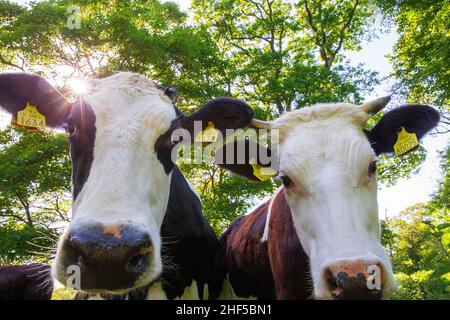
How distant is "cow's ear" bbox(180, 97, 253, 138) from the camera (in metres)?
3.63

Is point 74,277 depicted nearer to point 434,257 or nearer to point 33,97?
point 33,97

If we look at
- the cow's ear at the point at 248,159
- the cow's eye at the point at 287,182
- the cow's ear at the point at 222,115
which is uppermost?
the cow's ear at the point at 222,115

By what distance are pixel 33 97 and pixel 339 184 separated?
2812mm

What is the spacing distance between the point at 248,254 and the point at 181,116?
1.61m

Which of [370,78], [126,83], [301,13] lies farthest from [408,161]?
[126,83]

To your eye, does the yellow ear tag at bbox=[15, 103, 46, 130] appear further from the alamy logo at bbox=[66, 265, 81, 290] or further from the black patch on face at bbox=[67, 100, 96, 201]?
the alamy logo at bbox=[66, 265, 81, 290]

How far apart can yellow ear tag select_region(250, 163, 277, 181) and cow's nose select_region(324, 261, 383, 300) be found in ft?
5.41

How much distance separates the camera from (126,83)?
3.41 m

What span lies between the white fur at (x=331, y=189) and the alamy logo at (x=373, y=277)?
0.15 ft

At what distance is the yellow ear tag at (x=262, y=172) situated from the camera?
3.89 meters

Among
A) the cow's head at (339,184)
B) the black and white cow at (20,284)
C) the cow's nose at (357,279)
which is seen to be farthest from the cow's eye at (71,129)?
the black and white cow at (20,284)

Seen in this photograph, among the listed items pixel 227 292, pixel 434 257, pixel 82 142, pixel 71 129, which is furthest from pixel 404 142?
pixel 434 257

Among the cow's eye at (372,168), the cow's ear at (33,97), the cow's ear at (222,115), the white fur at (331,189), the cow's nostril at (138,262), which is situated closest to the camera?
→ the cow's nostril at (138,262)

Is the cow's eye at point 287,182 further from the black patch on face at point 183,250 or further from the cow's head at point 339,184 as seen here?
the black patch on face at point 183,250
